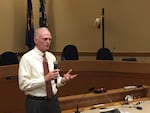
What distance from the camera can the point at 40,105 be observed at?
3.19 metres

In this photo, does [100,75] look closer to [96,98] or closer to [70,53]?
[70,53]

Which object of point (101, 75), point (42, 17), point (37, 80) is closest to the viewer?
point (37, 80)

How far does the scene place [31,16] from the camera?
783cm

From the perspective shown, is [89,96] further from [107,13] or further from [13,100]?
[107,13]

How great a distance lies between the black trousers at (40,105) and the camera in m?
3.18

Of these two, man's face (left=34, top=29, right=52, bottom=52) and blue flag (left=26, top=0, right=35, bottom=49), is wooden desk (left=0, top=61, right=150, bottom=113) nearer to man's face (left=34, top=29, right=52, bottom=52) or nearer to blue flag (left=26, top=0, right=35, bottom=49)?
blue flag (left=26, top=0, right=35, bottom=49)

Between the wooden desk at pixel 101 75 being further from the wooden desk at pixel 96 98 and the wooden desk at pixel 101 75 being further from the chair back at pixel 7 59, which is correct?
the wooden desk at pixel 96 98

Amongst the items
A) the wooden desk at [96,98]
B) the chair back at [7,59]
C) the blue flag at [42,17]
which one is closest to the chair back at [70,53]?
the chair back at [7,59]

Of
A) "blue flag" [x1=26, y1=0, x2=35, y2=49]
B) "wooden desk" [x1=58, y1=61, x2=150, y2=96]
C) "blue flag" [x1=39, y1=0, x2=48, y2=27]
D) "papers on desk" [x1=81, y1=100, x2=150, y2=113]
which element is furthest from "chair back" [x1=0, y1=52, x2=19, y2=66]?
"papers on desk" [x1=81, y1=100, x2=150, y2=113]

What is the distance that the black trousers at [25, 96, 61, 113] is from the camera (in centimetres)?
318

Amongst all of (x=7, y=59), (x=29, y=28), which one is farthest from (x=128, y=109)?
(x=29, y=28)

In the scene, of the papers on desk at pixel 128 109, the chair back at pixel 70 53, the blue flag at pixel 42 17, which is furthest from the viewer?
the blue flag at pixel 42 17

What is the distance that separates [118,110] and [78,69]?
8.45 ft

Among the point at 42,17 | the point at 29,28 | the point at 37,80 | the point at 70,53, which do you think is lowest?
the point at 70,53
